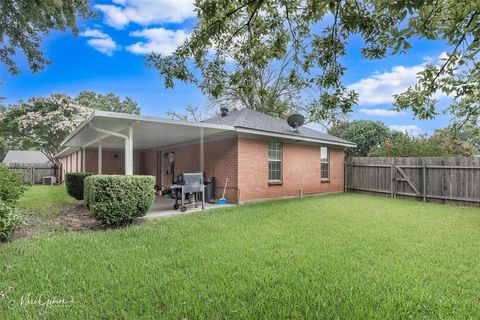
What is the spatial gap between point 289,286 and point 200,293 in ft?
3.55

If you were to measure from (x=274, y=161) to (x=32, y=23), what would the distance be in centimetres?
1007

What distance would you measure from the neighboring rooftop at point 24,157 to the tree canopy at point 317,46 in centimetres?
4008

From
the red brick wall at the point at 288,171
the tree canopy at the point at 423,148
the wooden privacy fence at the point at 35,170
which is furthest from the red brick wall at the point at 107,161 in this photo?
the tree canopy at the point at 423,148

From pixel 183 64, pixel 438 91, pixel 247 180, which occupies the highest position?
pixel 183 64

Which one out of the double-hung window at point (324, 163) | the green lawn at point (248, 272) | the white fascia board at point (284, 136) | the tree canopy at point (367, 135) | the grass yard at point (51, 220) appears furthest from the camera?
the tree canopy at point (367, 135)

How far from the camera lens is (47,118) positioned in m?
24.2

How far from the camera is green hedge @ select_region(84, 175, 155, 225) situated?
6.75 meters

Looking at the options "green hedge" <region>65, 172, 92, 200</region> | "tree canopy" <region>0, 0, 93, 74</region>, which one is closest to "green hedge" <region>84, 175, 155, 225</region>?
"tree canopy" <region>0, 0, 93, 74</region>

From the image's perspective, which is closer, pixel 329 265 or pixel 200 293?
pixel 200 293

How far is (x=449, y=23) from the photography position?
2986mm

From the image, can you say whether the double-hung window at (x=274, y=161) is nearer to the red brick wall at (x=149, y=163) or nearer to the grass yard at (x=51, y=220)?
the grass yard at (x=51, y=220)

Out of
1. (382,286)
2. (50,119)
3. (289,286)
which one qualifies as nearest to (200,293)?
(289,286)

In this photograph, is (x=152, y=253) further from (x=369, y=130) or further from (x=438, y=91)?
(x=369, y=130)

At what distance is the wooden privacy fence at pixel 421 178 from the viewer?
11.1 metres
